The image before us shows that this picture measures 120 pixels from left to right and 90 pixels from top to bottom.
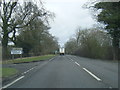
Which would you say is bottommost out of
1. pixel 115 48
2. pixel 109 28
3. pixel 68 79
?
pixel 68 79

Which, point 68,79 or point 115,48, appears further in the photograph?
point 115,48

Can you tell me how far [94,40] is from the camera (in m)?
49.2

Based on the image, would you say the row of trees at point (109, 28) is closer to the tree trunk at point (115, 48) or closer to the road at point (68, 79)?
the tree trunk at point (115, 48)

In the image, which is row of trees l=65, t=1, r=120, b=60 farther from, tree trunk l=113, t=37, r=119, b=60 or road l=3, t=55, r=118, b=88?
road l=3, t=55, r=118, b=88

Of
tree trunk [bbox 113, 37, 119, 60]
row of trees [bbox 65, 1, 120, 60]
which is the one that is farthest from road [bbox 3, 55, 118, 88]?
tree trunk [bbox 113, 37, 119, 60]

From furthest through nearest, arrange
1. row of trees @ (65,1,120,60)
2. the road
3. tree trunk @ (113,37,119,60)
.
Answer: tree trunk @ (113,37,119,60), row of trees @ (65,1,120,60), the road

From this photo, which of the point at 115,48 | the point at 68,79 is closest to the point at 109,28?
the point at 115,48

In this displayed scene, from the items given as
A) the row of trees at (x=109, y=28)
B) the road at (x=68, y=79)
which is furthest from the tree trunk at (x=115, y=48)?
the road at (x=68, y=79)

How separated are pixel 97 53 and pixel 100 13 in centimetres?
1086

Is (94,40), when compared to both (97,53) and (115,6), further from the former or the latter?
(115,6)

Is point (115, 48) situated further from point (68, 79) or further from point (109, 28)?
point (68, 79)

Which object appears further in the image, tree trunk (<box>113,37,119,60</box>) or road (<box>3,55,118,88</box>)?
tree trunk (<box>113,37,119,60</box>)

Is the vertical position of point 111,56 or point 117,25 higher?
point 117,25

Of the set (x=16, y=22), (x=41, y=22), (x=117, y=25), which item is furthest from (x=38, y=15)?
(x=117, y=25)
